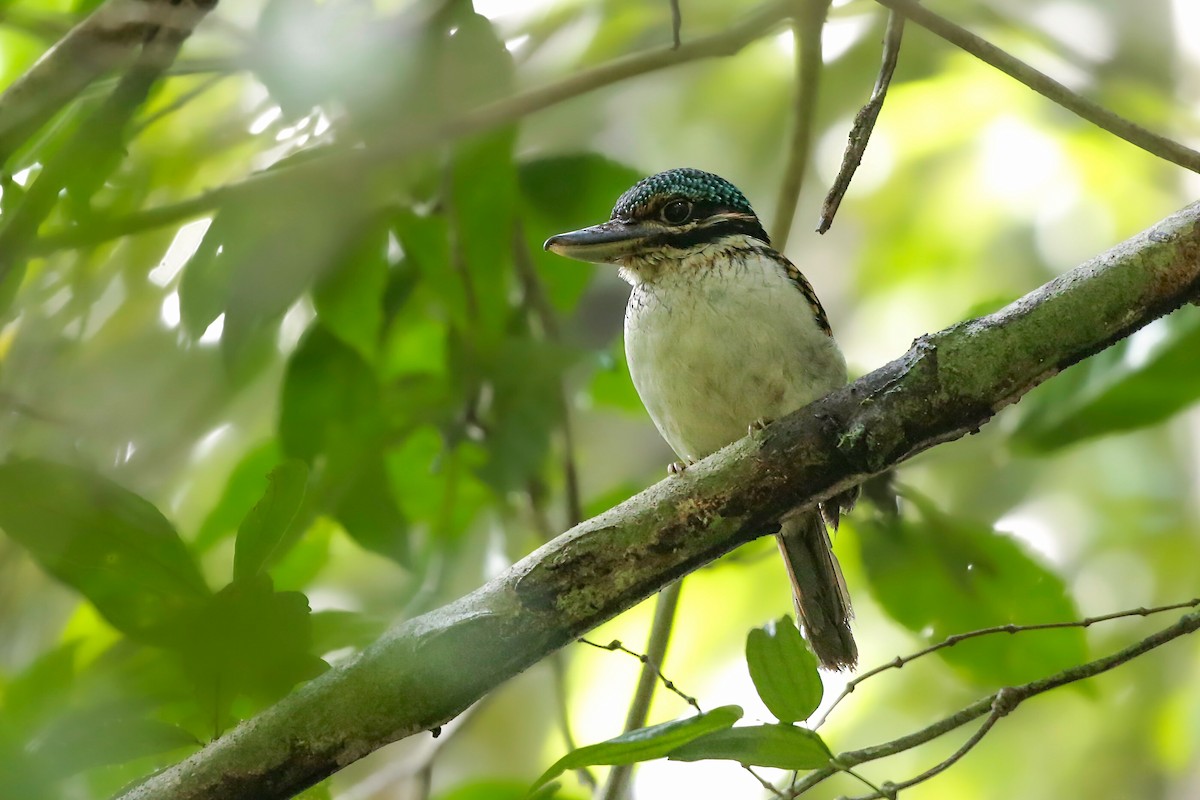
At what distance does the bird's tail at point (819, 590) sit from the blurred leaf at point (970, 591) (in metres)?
0.11

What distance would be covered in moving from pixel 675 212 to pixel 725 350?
533mm

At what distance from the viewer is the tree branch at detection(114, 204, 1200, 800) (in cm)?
210

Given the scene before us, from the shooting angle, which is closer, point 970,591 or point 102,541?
point 102,541

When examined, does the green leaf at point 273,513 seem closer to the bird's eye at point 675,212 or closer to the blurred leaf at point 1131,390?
the bird's eye at point 675,212

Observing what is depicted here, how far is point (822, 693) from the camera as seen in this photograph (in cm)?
212

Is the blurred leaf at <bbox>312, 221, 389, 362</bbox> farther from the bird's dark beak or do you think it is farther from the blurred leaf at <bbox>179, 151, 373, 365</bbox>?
the bird's dark beak

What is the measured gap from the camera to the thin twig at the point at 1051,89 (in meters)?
2.36

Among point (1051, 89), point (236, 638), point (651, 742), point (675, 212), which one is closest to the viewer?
point (651, 742)

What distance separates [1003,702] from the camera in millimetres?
2250

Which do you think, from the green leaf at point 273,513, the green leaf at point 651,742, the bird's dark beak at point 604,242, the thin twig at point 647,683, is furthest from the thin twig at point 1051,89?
the green leaf at point 273,513

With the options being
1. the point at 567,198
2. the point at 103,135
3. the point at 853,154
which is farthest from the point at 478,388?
the point at 853,154

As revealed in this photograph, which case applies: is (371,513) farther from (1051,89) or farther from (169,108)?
(1051,89)

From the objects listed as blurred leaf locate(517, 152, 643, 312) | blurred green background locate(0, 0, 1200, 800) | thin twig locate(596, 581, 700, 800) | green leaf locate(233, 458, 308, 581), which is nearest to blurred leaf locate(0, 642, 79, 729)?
blurred green background locate(0, 0, 1200, 800)

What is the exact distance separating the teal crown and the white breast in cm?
24
